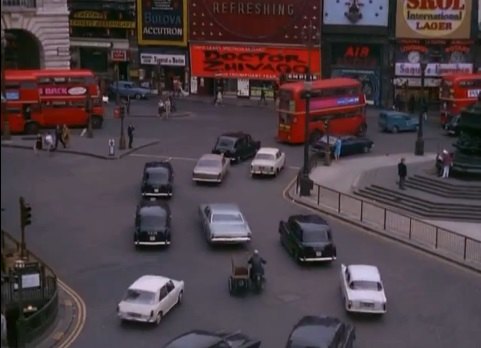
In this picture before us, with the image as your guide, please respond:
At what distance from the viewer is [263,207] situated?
3941 cm

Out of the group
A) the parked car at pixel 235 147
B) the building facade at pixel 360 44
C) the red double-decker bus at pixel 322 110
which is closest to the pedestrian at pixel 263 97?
the building facade at pixel 360 44

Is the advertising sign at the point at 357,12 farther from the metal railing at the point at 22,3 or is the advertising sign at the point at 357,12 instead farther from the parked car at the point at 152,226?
the parked car at the point at 152,226

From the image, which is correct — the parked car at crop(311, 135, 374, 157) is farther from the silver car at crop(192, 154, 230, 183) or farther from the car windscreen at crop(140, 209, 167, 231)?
the car windscreen at crop(140, 209, 167, 231)

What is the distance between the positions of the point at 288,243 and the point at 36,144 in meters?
21.3

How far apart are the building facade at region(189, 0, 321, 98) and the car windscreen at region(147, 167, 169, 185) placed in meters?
30.1

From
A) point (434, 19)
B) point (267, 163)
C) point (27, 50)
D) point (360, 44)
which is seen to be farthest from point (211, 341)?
point (360, 44)

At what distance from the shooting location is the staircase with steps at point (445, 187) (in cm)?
3947

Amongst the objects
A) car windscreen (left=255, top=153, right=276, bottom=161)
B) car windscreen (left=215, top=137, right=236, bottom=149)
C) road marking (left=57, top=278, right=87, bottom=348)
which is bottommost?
road marking (left=57, top=278, right=87, bottom=348)

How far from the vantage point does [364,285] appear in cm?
2739

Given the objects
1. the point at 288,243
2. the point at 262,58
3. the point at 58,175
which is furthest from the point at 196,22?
the point at 288,243

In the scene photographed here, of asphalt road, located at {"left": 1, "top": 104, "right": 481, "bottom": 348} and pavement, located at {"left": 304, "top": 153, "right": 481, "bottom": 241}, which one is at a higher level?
pavement, located at {"left": 304, "top": 153, "right": 481, "bottom": 241}

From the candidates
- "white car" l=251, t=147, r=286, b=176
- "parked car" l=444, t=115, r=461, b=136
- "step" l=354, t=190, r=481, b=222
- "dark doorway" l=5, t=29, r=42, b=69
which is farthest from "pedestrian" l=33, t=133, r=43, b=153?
"parked car" l=444, t=115, r=461, b=136

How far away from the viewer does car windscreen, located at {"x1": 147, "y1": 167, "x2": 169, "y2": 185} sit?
3994 centimetres

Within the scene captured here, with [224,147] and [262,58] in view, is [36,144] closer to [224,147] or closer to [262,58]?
[224,147]
